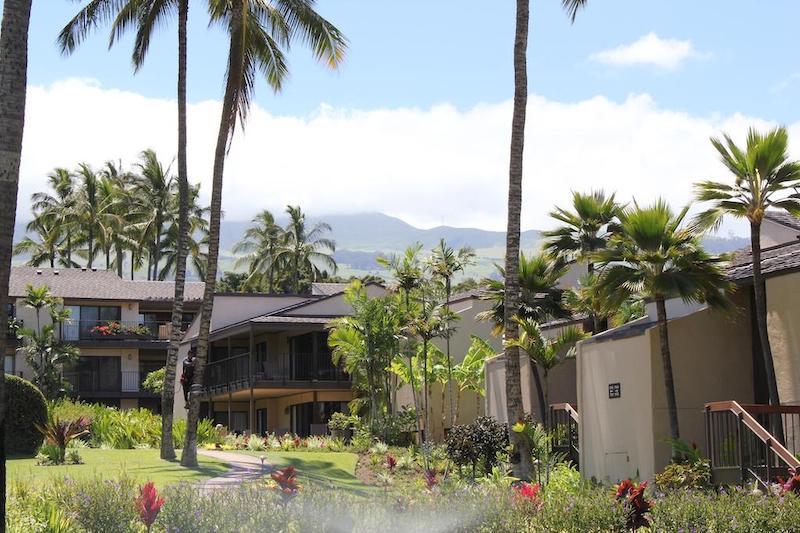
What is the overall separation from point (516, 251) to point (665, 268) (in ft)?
9.31

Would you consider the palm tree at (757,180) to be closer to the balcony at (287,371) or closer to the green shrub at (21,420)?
the green shrub at (21,420)

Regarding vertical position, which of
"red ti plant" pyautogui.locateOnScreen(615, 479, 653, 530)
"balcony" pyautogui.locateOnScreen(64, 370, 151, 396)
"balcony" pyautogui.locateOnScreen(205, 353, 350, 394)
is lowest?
"red ti plant" pyautogui.locateOnScreen(615, 479, 653, 530)

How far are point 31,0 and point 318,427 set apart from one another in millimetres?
33505

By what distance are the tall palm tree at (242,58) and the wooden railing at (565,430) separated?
825 cm

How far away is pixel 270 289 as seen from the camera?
281 feet

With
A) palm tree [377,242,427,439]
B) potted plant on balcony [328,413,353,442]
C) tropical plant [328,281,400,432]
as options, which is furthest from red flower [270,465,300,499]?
potted plant on balcony [328,413,353,442]

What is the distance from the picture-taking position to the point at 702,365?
2261cm

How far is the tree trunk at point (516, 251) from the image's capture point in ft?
67.7

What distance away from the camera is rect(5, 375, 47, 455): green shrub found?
1027 inches

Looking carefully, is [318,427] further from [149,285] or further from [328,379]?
[149,285]

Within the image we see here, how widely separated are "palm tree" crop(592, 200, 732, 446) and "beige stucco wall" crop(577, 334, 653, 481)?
988 mm

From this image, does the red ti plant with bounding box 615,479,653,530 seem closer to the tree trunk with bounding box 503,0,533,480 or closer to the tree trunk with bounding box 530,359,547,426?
the tree trunk with bounding box 503,0,533,480

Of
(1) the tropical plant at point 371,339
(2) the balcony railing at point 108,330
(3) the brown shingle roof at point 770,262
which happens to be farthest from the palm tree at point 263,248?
(3) the brown shingle roof at point 770,262

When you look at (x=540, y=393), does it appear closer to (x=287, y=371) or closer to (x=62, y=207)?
(x=287, y=371)
